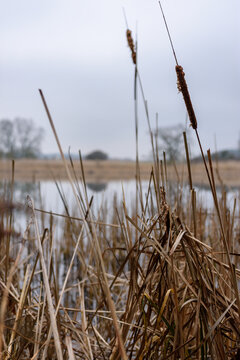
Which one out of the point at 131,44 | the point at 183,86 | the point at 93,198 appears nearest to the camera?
the point at 183,86

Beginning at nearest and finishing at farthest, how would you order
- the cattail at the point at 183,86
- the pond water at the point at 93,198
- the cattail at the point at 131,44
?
the cattail at the point at 183,86
the cattail at the point at 131,44
the pond water at the point at 93,198

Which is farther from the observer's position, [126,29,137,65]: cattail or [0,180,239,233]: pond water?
[0,180,239,233]: pond water

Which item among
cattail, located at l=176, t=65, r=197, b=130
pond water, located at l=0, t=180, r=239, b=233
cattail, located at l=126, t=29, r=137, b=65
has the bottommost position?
pond water, located at l=0, t=180, r=239, b=233

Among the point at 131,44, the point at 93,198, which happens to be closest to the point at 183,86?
the point at 131,44

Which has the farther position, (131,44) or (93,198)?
(93,198)

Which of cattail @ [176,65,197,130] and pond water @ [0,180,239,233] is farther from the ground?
cattail @ [176,65,197,130]

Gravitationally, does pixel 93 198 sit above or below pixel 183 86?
below

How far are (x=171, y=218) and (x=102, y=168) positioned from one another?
21.1 m

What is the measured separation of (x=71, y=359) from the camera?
1.85ft

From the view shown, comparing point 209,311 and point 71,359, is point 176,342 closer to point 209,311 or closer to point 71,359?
point 209,311

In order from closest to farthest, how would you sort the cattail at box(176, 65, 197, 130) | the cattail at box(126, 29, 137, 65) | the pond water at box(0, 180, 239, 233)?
the cattail at box(176, 65, 197, 130) → the cattail at box(126, 29, 137, 65) → the pond water at box(0, 180, 239, 233)

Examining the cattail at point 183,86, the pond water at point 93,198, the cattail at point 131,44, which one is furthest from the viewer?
the pond water at point 93,198

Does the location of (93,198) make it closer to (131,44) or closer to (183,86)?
(131,44)

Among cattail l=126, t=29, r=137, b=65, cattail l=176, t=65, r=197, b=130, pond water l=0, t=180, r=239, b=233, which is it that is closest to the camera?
cattail l=176, t=65, r=197, b=130
